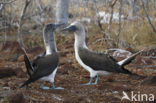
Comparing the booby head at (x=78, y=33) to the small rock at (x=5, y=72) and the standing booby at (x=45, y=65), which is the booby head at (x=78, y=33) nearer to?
the standing booby at (x=45, y=65)

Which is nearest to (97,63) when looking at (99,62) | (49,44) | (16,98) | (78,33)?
(99,62)

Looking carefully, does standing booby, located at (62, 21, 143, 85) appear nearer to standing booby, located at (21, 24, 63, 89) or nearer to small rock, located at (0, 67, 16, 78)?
standing booby, located at (21, 24, 63, 89)

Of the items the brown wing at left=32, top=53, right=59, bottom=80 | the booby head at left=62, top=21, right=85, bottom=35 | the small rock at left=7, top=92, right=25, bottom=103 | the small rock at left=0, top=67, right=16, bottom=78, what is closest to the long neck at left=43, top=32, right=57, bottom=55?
the brown wing at left=32, top=53, right=59, bottom=80

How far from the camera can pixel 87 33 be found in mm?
11922

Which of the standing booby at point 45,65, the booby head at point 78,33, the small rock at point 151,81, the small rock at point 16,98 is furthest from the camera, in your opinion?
the booby head at point 78,33

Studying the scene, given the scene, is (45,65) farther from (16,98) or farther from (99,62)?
(16,98)

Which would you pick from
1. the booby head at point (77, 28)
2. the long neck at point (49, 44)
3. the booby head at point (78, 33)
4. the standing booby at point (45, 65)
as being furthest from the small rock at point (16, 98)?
the booby head at point (77, 28)

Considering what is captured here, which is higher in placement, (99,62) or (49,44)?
(49,44)

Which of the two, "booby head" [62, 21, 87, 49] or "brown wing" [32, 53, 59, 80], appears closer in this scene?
"brown wing" [32, 53, 59, 80]

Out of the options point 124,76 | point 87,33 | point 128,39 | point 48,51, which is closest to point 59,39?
point 87,33

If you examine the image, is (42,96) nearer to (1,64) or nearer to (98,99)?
(98,99)

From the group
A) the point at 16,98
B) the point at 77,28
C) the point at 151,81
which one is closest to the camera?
the point at 16,98

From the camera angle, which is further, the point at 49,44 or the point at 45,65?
the point at 49,44

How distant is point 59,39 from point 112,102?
652cm
